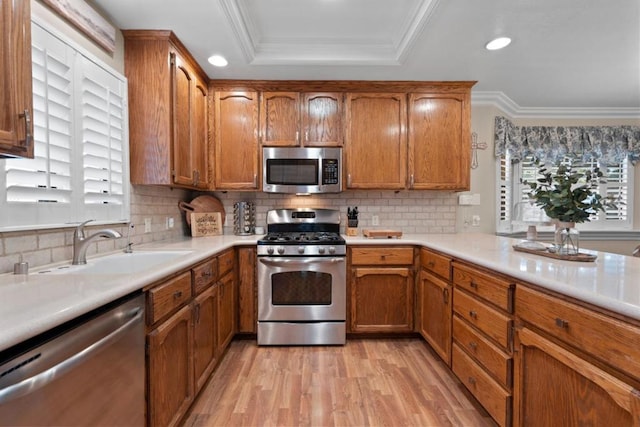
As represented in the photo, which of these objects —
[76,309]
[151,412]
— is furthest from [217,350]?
[76,309]

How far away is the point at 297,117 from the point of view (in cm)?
278

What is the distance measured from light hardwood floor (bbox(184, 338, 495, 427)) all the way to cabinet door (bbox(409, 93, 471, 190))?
5.13 ft

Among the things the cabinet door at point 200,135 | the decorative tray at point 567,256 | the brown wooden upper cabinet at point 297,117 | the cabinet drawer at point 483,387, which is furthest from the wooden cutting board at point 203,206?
the decorative tray at point 567,256

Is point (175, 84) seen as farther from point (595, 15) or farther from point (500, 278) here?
point (595, 15)

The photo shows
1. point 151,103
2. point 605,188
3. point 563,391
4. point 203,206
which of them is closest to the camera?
point 563,391

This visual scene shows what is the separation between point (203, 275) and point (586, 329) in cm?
174

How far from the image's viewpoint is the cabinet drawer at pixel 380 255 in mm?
2525

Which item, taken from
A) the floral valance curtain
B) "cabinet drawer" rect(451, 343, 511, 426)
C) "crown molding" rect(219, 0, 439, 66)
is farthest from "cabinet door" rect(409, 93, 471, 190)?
"cabinet drawer" rect(451, 343, 511, 426)

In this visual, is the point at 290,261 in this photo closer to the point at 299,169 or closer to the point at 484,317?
the point at 299,169

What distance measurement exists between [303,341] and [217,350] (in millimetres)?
695

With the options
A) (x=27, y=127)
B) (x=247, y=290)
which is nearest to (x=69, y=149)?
(x=27, y=127)

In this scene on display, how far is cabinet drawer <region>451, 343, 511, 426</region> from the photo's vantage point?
139cm

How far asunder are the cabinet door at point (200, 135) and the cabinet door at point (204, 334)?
1039mm

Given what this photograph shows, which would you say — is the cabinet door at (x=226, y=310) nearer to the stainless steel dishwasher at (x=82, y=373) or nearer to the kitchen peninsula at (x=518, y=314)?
the kitchen peninsula at (x=518, y=314)
